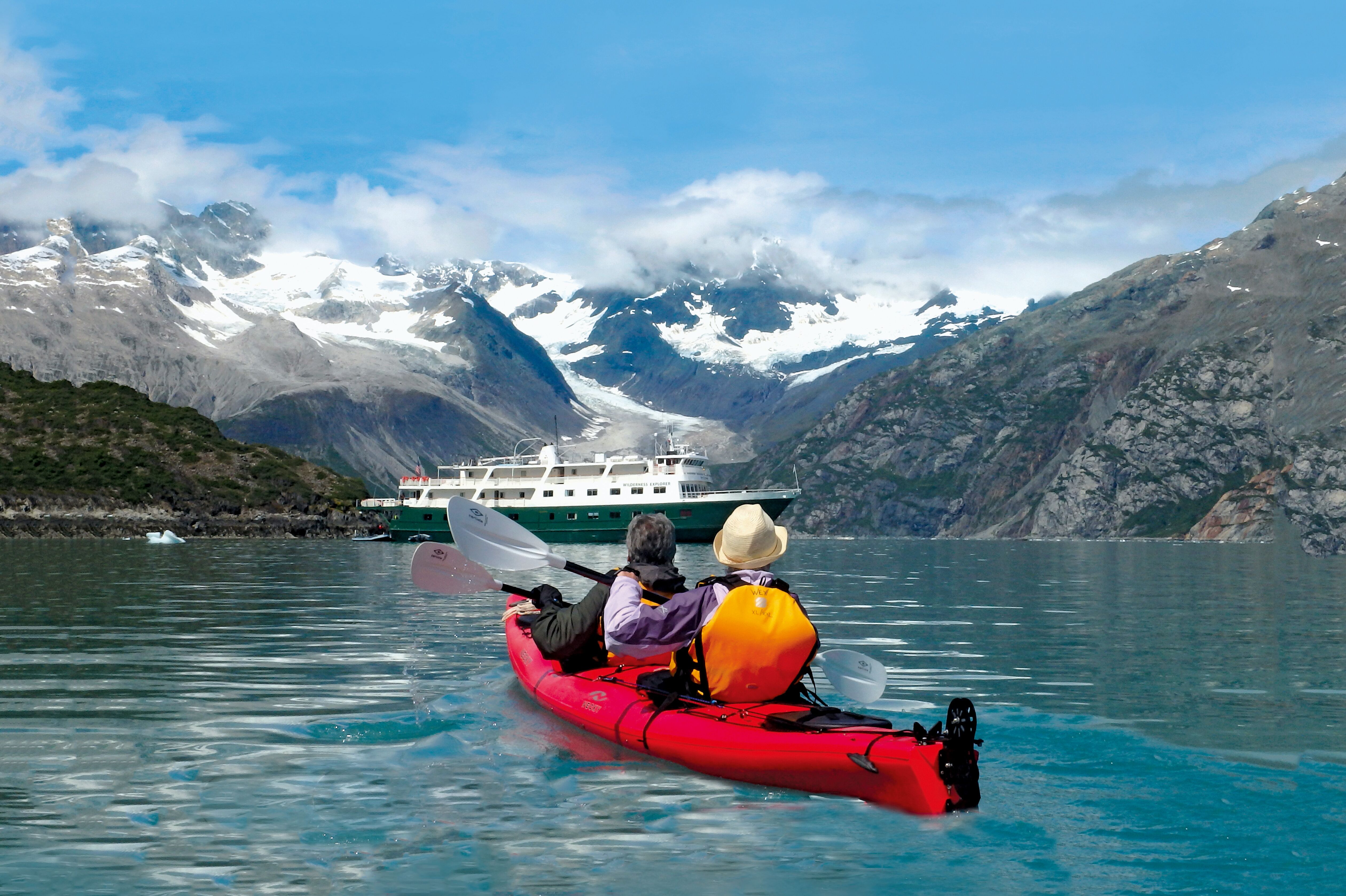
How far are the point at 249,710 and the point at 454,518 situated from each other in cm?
392

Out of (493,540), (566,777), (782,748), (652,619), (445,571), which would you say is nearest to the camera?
(782,748)

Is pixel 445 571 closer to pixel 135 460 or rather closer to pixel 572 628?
pixel 572 628

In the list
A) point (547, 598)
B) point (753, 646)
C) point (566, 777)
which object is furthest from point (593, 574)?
point (753, 646)

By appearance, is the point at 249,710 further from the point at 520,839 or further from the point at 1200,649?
the point at 1200,649

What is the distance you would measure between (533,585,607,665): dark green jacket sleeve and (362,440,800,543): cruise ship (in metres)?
77.5

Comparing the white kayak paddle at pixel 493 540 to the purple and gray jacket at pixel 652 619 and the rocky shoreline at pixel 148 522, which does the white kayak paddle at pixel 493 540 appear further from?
the rocky shoreline at pixel 148 522

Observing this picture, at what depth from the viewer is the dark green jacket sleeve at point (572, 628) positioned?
14.4 metres

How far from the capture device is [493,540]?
18484mm

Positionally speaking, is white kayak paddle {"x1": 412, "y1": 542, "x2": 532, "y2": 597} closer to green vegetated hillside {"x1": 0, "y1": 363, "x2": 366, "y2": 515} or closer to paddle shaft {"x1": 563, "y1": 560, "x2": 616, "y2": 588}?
paddle shaft {"x1": 563, "y1": 560, "x2": 616, "y2": 588}

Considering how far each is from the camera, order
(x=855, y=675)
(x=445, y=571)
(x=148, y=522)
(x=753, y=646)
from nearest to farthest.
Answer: (x=753, y=646) → (x=855, y=675) → (x=445, y=571) → (x=148, y=522)

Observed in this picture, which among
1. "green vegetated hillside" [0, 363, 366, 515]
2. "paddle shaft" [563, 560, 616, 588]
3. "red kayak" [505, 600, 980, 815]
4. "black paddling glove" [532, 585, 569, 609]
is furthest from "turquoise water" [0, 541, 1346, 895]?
"green vegetated hillside" [0, 363, 366, 515]

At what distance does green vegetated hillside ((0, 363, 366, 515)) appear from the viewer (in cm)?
13088

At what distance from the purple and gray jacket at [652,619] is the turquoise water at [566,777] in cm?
130

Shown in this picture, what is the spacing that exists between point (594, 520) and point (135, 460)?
237 ft
